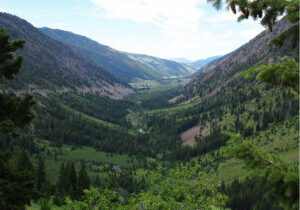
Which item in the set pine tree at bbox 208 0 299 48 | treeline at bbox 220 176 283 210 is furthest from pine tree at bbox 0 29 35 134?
treeline at bbox 220 176 283 210

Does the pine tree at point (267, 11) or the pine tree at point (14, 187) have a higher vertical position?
the pine tree at point (267, 11)

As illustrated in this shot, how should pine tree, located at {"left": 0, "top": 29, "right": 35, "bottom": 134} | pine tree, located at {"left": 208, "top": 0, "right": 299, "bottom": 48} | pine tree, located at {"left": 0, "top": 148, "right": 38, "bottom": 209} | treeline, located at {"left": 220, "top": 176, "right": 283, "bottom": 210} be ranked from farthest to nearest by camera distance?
1. treeline, located at {"left": 220, "top": 176, "right": 283, "bottom": 210}
2. pine tree, located at {"left": 0, "top": 29, "right": 35, "bottom": 134}
3. pine tree, located at {"left": 0, "top": 148, "right": 38, "bottom": 209}
4. pine tree, located at {"left": 208, "top": 0, "right": 299, "bottom": 48}

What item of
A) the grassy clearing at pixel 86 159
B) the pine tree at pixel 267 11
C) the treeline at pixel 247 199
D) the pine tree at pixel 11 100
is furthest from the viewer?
the grassy clearing at pixel 86 159

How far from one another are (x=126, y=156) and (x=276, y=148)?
117 metres

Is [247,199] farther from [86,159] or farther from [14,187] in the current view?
[86,159]

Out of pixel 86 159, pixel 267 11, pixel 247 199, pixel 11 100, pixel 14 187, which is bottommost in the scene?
pixel 86 159

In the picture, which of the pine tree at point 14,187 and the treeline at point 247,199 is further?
the treeline at point 247,199

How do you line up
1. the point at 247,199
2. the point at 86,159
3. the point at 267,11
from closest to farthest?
the point at 267,11 < the point at 247,199 < the point at 86,159

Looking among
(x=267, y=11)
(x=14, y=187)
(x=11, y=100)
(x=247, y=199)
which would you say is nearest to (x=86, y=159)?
(x=247, y=199)

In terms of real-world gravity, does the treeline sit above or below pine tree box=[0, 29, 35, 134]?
below

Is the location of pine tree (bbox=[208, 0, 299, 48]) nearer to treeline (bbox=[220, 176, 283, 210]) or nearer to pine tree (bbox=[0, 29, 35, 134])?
pine tree (bbox=[0, 29, 35, 134])

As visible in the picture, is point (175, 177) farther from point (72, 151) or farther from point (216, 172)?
point (72, 151)

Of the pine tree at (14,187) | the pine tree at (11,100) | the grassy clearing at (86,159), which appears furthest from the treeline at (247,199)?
the pine tree at (11,100)

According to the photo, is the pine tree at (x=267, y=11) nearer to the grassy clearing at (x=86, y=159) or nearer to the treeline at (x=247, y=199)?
the treeline at (x=247, y=199)
